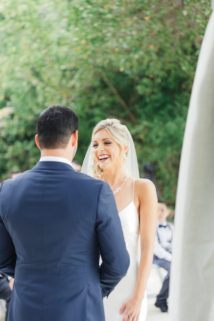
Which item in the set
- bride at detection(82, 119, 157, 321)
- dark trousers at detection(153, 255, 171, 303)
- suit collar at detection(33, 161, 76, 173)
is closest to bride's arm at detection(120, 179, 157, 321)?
bride at detection(82, 119, 157, 321)

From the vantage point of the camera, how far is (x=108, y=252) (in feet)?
4.67

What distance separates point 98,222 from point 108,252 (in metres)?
0.11

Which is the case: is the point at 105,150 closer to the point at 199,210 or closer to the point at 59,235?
the point at 59,235

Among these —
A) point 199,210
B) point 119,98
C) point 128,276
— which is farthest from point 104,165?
point 119,98

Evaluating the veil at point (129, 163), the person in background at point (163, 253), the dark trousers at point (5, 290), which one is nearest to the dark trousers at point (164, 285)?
the person in background at point (163, 253)

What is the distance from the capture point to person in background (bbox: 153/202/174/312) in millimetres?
4484

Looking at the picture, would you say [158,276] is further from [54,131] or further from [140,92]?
[140,92]

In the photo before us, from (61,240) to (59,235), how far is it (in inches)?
0.7

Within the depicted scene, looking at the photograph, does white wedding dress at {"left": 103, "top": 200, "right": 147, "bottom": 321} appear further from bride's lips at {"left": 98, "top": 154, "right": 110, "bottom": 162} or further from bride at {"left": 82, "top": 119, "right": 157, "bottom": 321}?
bride's lips at {"left": 98, "top": 154, "right": 110, "bottom": 162}

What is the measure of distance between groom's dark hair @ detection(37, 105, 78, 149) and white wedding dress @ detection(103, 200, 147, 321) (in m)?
0.63

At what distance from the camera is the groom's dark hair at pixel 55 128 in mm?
1481

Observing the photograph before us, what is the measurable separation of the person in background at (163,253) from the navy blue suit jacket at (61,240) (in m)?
3.19

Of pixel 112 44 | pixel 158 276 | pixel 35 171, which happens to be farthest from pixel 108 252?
pixel 112 44

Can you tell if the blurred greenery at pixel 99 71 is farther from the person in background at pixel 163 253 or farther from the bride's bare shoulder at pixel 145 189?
the bride's bare shoulder at pixel 145 189
